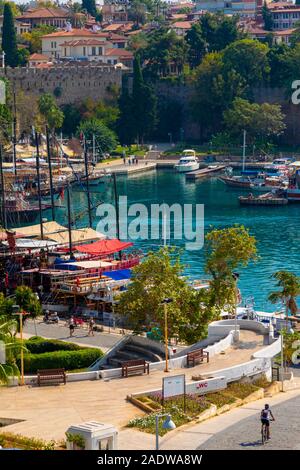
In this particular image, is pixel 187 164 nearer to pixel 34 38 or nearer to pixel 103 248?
pixel 34 38

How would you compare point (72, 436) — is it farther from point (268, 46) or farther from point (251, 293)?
point (268, 46)

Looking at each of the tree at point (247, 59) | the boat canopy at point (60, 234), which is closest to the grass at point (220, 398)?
the boat canopy at point (60, 234)

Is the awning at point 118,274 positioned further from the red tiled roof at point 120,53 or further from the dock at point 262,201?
the red tiled roof at point 120,53

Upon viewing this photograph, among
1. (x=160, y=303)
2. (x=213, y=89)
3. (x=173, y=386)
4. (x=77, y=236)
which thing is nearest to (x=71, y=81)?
(x=213, y=89)

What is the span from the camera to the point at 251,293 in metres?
58.5

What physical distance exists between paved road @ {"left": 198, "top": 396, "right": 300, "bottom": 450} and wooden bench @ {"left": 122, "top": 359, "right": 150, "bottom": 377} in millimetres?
4574

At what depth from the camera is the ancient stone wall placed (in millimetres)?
117562

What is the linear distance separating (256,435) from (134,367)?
20.4 ft

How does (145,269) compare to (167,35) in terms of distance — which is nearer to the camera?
(145,269)

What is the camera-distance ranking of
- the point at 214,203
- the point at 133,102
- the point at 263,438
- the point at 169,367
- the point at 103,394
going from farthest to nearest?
the point at 133,102 < the point at 214,203 < the point at 169,367 < the point at 103,394 < the point at 263,438

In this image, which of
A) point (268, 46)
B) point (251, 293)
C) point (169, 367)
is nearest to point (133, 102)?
point (268, 46)

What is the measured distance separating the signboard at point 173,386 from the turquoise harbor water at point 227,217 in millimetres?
21358

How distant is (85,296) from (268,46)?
80.8 meters

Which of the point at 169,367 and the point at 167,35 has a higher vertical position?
the point at 167,35
